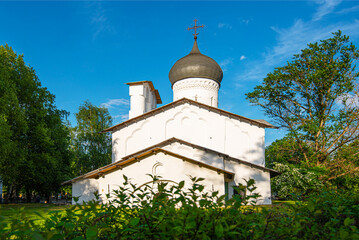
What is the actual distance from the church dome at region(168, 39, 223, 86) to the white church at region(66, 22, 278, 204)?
8cm

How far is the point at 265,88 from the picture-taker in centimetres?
2036

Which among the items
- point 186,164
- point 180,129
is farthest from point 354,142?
point 186,164

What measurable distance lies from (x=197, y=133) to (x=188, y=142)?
238 centimetres

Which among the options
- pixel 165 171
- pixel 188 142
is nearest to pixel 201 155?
pixel 188 142

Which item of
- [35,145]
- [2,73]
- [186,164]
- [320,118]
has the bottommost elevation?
[186,164]

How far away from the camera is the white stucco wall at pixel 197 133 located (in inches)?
638

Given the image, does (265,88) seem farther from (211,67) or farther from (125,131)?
(125,131)

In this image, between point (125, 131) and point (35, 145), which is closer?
point (125, 131)

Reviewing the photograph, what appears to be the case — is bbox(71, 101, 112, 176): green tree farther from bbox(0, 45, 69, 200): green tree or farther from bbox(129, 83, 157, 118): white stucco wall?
bbox(129, 83, 157, 118): white stucco wall

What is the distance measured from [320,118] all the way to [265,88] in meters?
4.82

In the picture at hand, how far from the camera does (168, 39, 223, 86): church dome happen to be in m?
20.6

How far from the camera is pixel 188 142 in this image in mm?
14047

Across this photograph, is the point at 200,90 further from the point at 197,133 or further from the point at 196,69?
the point at 197,133

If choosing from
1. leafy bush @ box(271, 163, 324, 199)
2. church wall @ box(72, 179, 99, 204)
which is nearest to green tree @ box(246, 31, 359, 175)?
leafy bush @ box(271, 163, 324, 199)
